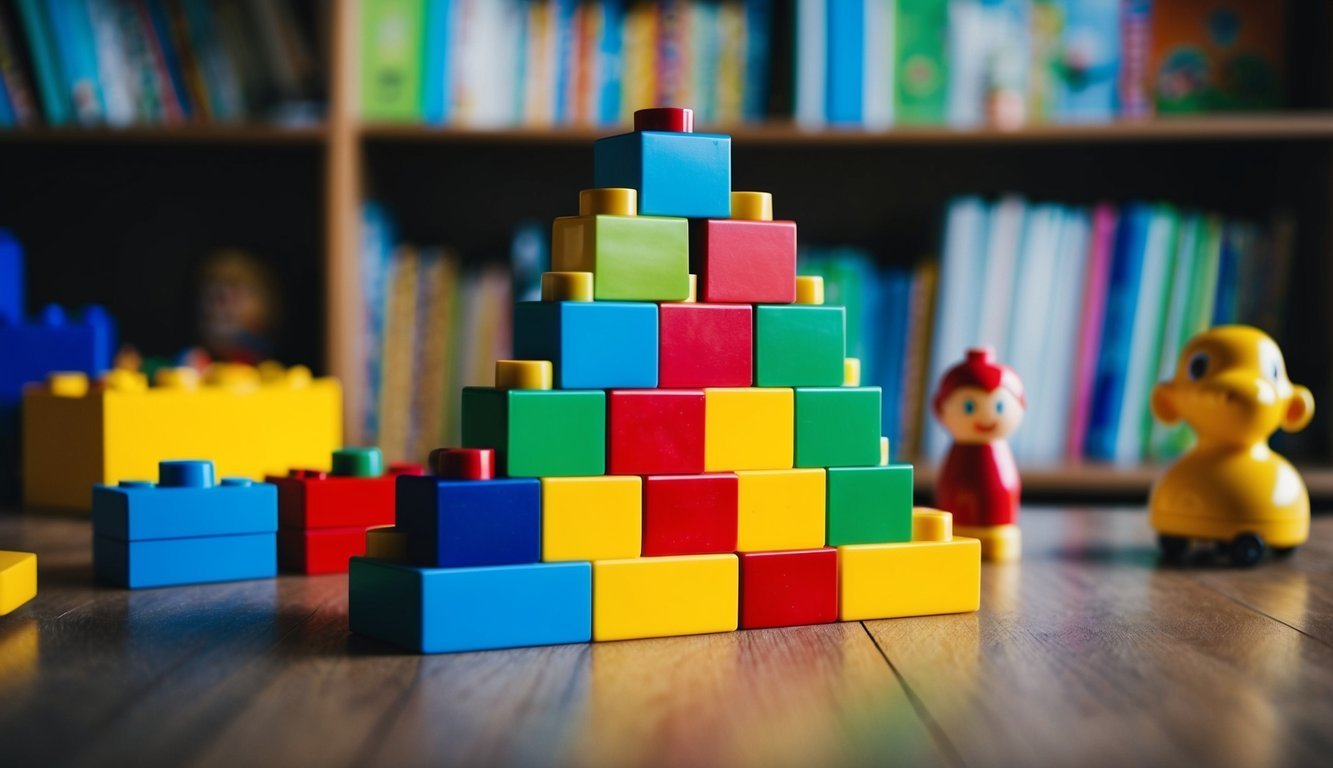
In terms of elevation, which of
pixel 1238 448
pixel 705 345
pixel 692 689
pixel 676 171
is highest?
pixel 676 171

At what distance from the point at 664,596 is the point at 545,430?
0.15 metres

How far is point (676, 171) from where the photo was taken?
3.47 feet

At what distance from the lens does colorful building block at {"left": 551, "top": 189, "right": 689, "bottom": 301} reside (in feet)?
3.37

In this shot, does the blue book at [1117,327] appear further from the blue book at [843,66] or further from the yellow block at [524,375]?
the yellow block at [524,375]

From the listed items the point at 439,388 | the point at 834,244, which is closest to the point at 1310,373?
the point at 834,244

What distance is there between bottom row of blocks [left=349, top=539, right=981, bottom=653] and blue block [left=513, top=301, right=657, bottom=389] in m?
0.14

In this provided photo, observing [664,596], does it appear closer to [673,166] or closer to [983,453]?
[673,166]

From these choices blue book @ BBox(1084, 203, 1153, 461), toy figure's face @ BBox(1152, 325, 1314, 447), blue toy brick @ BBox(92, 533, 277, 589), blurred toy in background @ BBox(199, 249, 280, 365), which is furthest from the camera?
blurred toy in background @ BBox(199, 249, 280, 365)

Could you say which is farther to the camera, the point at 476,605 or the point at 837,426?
the point at 837,426

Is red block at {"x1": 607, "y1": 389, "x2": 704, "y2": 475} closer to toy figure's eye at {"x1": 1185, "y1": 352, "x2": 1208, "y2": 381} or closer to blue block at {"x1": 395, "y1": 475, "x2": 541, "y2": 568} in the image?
blue block at {"x1": 395, "y1": 475, "x2": 541, "y2": 568}

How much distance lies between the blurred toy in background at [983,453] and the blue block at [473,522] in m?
0.57

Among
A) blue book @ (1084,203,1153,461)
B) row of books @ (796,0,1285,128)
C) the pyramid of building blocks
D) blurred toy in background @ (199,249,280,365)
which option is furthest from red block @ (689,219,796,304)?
blurred toy in background @ (199,249,280,365)

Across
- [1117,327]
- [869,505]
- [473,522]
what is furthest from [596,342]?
[1117,327]

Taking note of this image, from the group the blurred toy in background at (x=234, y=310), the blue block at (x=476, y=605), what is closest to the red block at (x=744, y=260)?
the blue block at (x=476, y=605)
